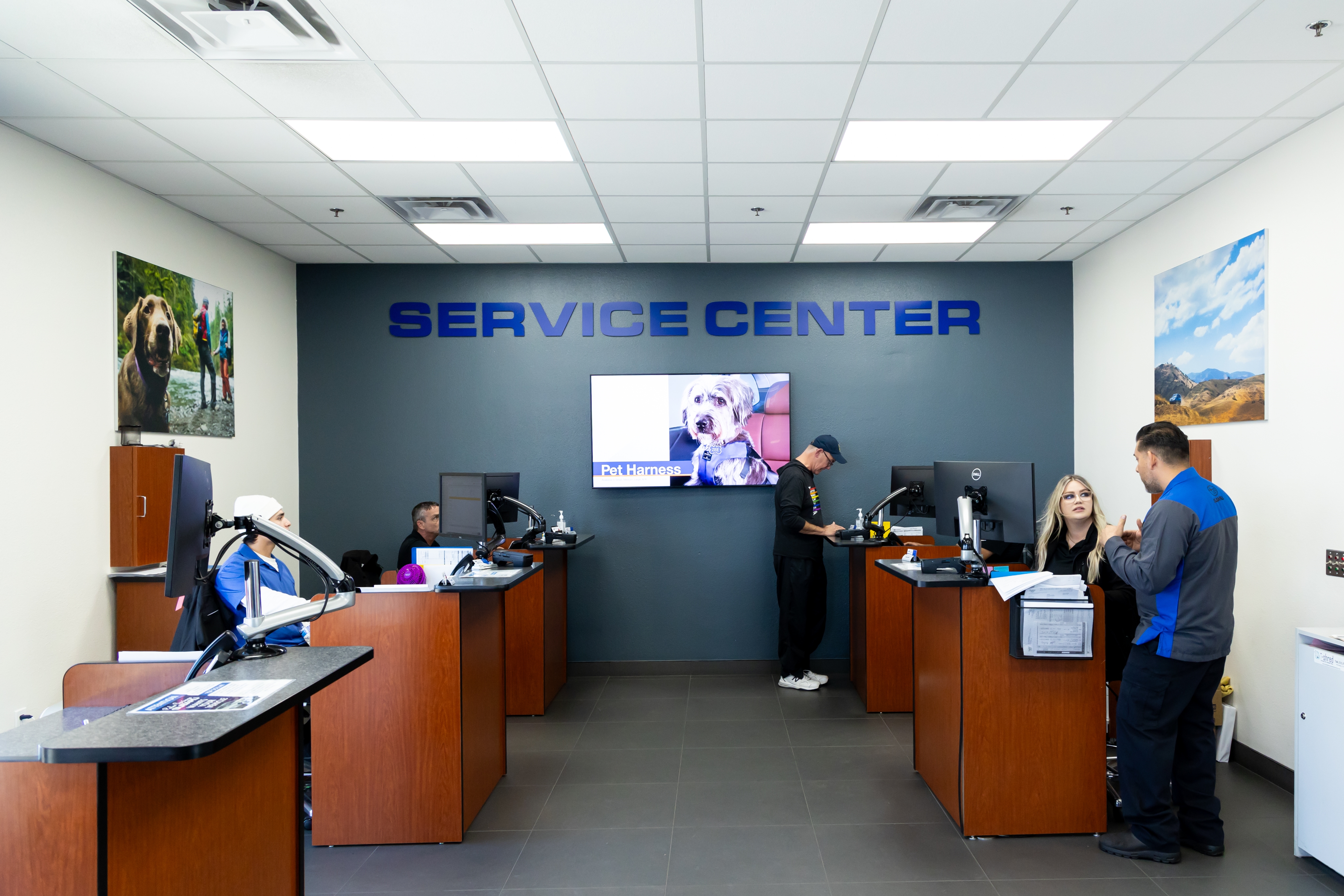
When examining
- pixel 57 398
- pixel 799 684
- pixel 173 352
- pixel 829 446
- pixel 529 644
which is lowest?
pixel 799 684

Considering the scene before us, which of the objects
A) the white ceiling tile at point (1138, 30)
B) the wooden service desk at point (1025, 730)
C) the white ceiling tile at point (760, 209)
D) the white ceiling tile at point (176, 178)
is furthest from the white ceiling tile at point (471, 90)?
the wooden service desk at point (1025, 730)

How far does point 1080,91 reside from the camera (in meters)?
3.35

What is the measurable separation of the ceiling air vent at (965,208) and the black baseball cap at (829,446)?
1642 millimetres

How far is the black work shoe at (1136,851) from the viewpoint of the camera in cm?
309

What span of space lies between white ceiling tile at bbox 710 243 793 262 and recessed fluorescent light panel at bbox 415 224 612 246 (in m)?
0.89

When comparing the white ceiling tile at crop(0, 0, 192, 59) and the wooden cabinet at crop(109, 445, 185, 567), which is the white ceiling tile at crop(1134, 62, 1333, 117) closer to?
the white ceiling tile at crop(0, 0, 192, 59)

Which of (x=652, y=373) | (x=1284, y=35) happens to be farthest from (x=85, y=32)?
(x=1284, y=35)

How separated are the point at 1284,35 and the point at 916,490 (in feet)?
9.98

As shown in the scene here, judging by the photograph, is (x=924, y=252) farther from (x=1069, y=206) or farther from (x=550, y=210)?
(x=550, y=210)

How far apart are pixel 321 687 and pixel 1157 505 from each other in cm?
307

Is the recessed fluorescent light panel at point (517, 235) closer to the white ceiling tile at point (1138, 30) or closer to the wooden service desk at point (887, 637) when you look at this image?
the wooden service desk at point (887, 637)

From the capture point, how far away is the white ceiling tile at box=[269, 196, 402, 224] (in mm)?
4676

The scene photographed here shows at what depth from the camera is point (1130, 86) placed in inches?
130

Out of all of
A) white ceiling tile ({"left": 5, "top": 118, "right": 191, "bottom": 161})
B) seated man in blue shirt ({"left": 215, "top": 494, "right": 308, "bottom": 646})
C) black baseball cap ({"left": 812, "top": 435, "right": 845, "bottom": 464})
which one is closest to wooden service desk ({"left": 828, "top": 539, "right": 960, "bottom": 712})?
black baseball cap ({"left": 812, "top": 435, "right": 845, "bottom": 464})
